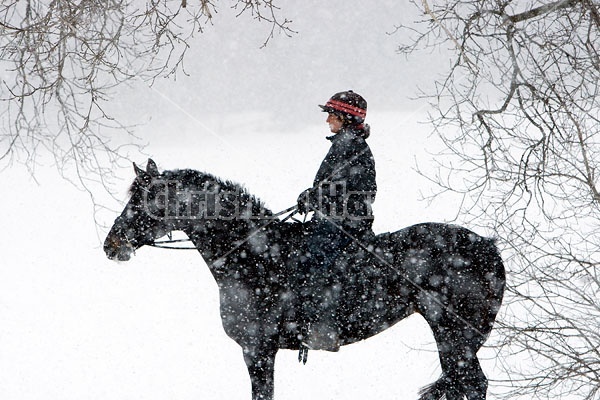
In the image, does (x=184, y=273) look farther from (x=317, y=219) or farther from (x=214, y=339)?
(x=317, y=219)

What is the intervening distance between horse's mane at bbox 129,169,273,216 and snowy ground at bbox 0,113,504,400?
0.88 metres

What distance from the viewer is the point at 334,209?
16.6ft

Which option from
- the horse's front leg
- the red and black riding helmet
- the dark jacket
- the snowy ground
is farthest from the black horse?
the red and black riding helmet

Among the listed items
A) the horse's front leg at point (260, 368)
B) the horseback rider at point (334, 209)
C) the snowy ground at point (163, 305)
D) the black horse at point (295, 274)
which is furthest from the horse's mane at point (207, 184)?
the horse's front leg at point (260, 368)

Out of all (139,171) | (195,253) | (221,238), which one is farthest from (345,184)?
(195,253)

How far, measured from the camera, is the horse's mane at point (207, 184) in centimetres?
497

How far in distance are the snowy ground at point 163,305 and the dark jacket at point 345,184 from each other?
179cm

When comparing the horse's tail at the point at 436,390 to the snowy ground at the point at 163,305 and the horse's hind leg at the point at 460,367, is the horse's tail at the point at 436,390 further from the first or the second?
the snowy ground at the point at 163,305

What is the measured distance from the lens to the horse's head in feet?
16.1

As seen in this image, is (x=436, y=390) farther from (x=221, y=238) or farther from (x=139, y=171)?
(x=139, y=171)

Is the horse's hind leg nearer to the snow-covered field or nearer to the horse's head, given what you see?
the snow-covered field

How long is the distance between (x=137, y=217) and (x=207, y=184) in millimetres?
635

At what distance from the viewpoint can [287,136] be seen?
24062 mm

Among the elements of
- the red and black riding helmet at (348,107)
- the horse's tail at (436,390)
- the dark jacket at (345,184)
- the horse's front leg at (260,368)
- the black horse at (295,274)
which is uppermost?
the red and black riding helmet at (348,107)
